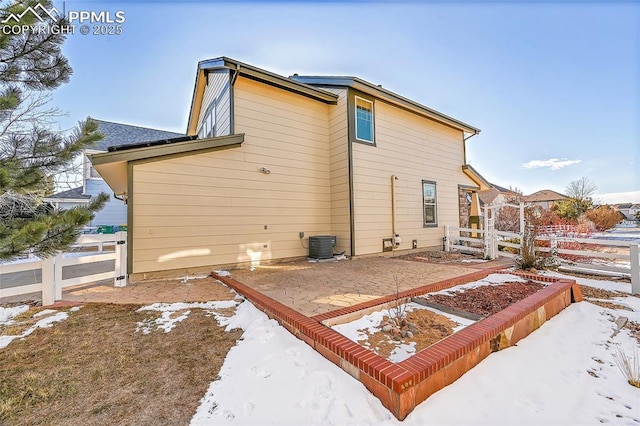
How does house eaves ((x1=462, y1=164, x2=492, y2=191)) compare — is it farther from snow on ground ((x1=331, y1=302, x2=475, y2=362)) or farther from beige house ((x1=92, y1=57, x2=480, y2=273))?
snow on ground ((x1=331, y1=302, x2=475, y2=362))

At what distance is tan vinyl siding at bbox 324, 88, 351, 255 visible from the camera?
323 inches

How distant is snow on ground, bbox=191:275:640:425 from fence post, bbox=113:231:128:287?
Answer: 397cm

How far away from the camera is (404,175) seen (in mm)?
9617

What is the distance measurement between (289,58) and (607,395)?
11674 millimetres

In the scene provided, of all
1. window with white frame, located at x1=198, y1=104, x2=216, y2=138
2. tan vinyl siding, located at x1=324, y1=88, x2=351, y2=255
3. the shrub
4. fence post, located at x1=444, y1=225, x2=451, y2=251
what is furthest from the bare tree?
window with white frame, located at x1=198, y1=104, x2=216, y2=138

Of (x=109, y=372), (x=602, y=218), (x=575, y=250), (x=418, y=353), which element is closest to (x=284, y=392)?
(x=418, y=353)

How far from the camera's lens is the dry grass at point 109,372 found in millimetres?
1931

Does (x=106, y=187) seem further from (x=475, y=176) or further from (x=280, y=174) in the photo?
(x=475, y=176)

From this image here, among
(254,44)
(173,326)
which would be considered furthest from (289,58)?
(173,326)

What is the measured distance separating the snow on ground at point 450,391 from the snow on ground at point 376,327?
437 mm

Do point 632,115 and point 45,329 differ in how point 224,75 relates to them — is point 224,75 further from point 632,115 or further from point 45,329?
point 632,115

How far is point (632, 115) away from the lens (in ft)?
38.0

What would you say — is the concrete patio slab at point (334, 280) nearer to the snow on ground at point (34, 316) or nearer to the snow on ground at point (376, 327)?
the snow on ground at point (376, 327)

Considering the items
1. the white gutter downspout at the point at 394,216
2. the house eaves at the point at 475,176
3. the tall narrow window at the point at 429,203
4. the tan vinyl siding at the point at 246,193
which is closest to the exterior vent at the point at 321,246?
the tan vinyl siding at the point at 246,193
